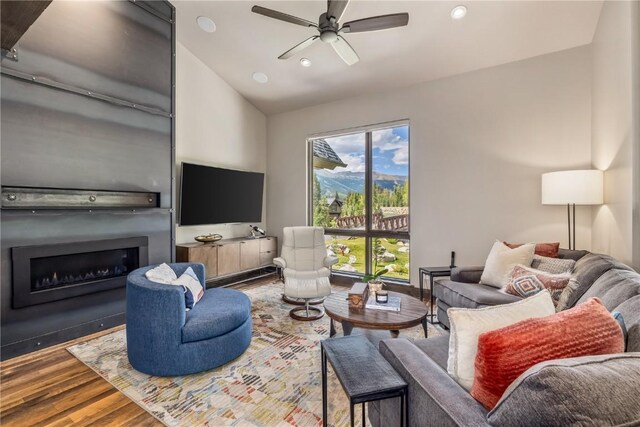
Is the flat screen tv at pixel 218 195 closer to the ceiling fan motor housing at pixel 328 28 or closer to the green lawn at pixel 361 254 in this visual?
the green lawn at pixel 361 254

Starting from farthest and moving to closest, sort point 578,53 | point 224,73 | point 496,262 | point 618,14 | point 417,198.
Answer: point 224,73 < point 417,198 < point 578,53 < point 496,262 < point 618,14

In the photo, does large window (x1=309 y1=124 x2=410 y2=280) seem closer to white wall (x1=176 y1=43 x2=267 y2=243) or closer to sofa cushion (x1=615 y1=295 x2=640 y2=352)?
white wall (x1=176 y1=43 x2=267 y2=243)

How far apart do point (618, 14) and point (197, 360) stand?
14.2ft

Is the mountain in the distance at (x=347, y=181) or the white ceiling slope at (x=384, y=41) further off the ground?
the white ceiling slope at (x=384, y=41)

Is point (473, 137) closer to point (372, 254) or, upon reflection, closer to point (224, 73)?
point (372, 254)

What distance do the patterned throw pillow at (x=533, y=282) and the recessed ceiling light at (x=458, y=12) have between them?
257cm

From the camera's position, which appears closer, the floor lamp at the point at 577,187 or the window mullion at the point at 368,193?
the floor lamp at the point at 577,187

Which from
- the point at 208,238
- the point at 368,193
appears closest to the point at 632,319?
the point at 368,193

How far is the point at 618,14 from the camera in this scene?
8.09 ft

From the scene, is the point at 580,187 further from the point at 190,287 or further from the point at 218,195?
the point at 218,195

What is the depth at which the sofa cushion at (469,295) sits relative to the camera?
2539 mm

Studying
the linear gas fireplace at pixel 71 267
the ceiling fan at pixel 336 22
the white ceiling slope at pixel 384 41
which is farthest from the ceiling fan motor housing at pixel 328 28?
the linear gas fireplace at pixel 71 267

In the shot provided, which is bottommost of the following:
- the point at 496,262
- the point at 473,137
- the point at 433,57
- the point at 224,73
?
the point at 496,262

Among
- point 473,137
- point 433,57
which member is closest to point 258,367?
point 473,137
